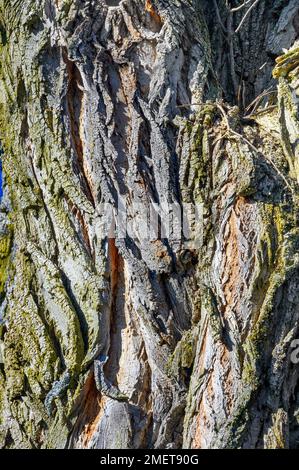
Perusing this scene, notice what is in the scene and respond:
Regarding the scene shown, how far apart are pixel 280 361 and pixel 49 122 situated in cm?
141

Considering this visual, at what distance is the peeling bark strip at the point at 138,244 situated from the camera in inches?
131

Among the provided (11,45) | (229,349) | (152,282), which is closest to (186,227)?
(152,282)

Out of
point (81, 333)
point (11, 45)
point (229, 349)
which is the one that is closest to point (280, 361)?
point (229, 349)

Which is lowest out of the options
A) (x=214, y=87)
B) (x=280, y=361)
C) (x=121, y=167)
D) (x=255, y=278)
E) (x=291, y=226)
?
(x=280, y=361)

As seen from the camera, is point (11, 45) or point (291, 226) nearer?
point (291, 226)

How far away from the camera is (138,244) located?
347cm

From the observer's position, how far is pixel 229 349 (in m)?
3.32

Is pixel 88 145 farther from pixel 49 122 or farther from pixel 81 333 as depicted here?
pixel 81 333

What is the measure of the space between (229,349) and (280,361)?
0.68 feet

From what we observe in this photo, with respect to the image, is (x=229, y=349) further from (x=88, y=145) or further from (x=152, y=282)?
(x=88, y=145)

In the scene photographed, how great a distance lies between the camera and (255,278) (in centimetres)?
336

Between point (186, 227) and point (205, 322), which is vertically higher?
point (186, 227)

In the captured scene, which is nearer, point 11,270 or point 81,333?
point 81,333

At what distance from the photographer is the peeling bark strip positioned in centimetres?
333
